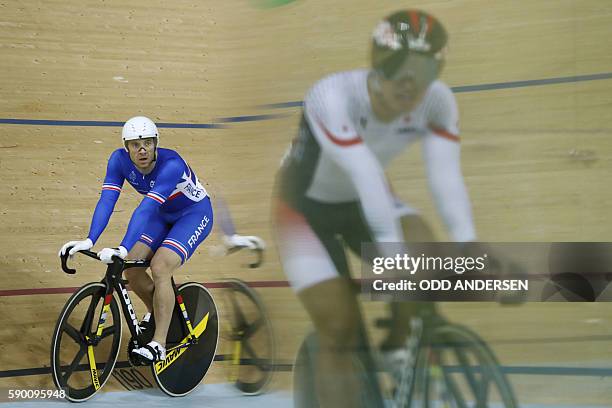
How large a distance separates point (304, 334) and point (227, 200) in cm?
35

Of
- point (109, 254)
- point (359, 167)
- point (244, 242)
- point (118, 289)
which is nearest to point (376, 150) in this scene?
point (359, 167)

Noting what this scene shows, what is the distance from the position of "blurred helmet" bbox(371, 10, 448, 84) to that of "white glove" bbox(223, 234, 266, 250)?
39 cm

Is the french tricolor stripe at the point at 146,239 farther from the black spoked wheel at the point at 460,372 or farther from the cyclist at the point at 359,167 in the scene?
the black spoked wheel at the point at 460,372

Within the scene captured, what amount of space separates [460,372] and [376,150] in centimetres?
40

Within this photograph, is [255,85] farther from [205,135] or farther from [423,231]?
[205,135]

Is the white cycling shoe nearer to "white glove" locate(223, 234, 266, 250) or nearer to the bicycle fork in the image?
the bicycle fork

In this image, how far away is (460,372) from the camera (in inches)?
64.1

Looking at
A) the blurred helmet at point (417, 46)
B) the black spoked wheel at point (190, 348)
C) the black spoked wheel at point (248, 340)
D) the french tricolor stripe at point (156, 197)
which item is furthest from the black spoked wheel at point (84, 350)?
the blurred helmet at point (417, 46)

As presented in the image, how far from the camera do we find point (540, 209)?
162 cm

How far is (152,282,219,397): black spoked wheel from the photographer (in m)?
5.16

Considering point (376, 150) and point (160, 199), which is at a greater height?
point (160, 199)

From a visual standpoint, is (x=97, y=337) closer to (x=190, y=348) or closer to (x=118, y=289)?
(x=118, y=289)

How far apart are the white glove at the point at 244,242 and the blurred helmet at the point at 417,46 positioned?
0.39 meters

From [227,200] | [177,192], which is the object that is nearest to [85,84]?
[177,192]
